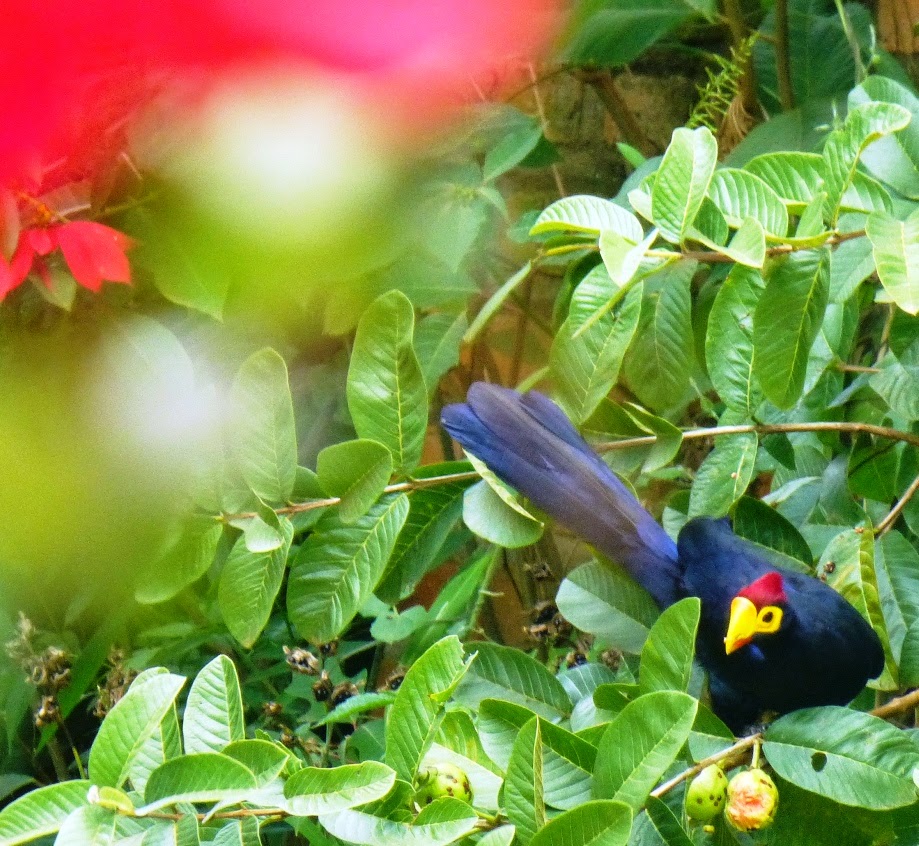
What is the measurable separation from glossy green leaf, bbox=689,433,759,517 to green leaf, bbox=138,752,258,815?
1.26 feet

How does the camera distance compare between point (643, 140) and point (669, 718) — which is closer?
point (669, 718)

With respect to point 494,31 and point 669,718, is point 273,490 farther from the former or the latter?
point 494,31

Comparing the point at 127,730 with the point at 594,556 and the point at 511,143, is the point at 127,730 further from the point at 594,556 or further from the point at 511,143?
the point at 511,143

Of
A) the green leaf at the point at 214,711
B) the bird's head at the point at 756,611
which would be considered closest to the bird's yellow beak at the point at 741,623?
the bird's head at the point at 756,611

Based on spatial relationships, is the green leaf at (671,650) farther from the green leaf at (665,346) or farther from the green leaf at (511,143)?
the green leaf at (511,143)

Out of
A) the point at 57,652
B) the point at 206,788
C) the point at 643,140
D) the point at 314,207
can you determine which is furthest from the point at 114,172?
the point at 643,140

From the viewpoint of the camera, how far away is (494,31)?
0.86ft

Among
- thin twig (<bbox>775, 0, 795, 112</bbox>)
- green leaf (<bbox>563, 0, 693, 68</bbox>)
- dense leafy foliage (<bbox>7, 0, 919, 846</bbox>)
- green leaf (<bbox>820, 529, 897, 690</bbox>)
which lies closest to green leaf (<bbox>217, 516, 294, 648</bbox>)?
dense leafy foliage (<bbox>7, 0, 919, 846</bbox>)

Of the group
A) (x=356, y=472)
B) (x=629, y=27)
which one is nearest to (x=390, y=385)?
(x=356, y=472)

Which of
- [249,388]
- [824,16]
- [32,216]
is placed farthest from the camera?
[824,16]

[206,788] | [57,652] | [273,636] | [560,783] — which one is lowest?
[273,636]

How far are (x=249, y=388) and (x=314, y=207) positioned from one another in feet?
1.14

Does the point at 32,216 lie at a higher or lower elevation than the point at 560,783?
higher

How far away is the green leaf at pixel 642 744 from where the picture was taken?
0.47m
